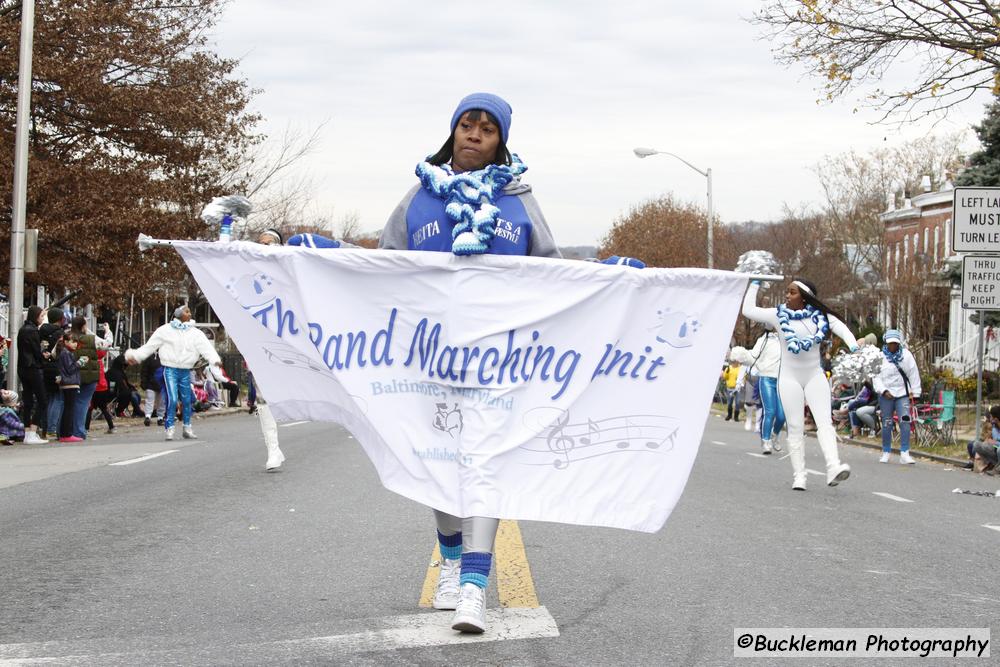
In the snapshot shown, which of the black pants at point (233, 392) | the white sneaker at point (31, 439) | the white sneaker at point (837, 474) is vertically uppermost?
the white sneaker at point (837, 474)

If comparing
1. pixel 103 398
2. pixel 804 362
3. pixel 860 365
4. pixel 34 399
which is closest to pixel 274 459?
pixel 804 362

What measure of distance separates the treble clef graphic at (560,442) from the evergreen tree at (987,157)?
A: 27.6 m

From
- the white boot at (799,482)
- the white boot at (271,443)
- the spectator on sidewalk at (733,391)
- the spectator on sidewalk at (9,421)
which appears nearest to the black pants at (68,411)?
the spectator on sidewalk at (9,421)

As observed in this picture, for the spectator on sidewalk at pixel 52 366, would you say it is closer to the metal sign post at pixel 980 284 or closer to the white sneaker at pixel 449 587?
the metal sign post at pixel 980 284

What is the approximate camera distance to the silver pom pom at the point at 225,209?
584 centimetres

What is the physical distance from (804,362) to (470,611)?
7574 millimetres

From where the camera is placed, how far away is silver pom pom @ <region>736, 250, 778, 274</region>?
6648 mm

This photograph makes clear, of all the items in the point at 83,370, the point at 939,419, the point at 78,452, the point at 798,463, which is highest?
the point at 83,370

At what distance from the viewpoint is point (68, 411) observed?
62.9 ft

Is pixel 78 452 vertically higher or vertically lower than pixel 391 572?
lower

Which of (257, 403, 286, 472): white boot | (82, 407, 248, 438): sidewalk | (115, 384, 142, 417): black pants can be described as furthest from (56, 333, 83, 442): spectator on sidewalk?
(257, 403, 286, 472): white boot

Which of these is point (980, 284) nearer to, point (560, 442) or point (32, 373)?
→ point (32, 373)

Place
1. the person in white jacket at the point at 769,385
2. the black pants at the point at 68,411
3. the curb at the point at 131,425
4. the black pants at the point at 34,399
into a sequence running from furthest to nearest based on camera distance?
1. the curb at the point at 131,425
2. the black pants at the point at 68,411
3. the black pants at the point at 34,399
4. the person in white jacket at the point at 769,385

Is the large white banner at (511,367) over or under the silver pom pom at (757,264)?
under
